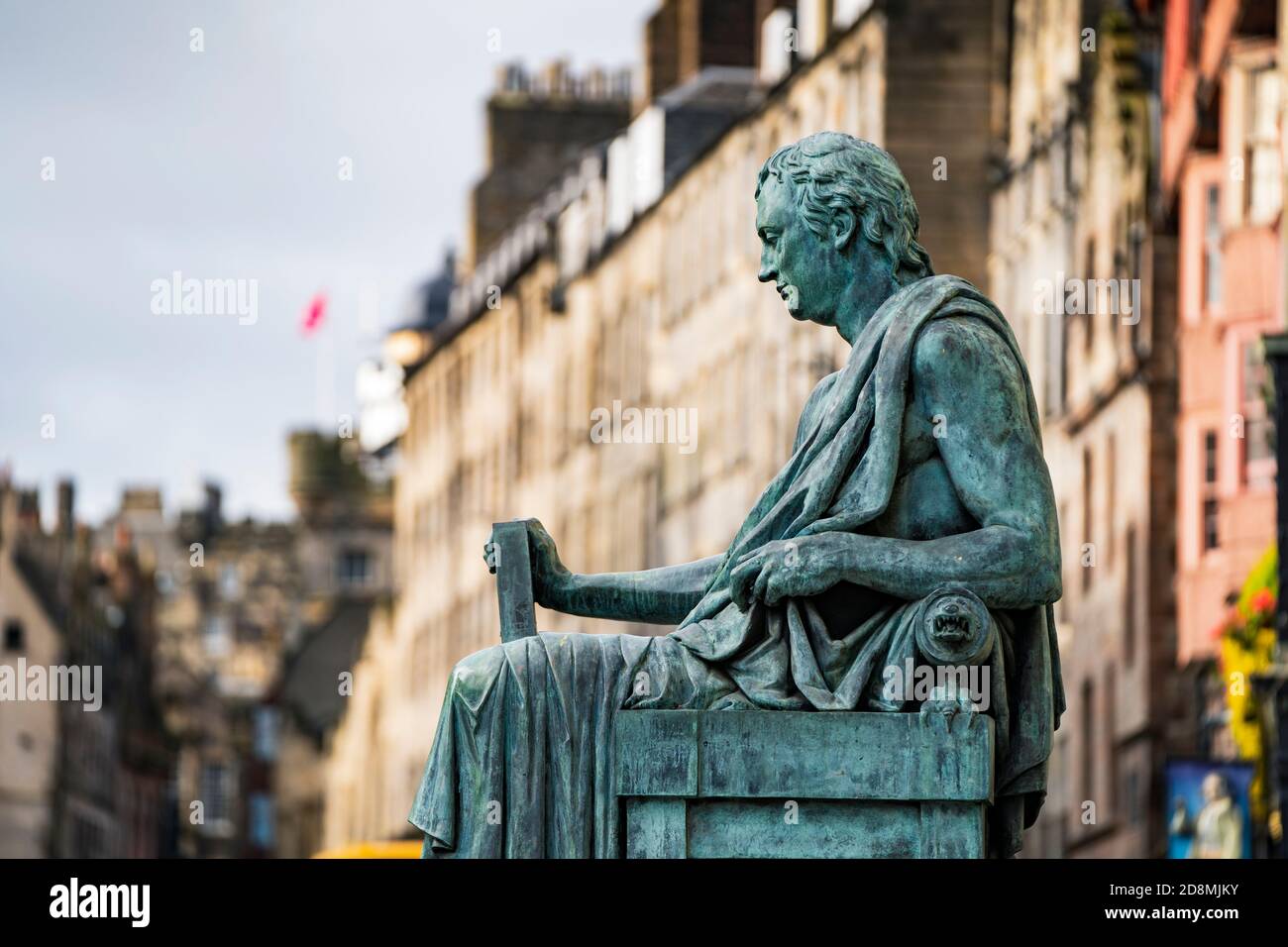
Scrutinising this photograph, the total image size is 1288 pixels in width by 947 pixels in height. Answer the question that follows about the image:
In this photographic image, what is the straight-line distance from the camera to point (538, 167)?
124875 millimetres

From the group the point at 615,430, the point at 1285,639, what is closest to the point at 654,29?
the point at 615,430

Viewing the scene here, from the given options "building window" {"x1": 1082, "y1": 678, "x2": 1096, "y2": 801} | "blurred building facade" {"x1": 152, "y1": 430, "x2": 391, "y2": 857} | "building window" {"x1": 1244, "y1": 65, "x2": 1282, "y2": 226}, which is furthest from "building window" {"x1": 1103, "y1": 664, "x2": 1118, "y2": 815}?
"blurred building facade" {"x1": 152, "y1": 430, "x2": 391, "y2": 857}

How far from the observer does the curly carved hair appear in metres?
11.7

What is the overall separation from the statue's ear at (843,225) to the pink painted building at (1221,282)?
36553 mm

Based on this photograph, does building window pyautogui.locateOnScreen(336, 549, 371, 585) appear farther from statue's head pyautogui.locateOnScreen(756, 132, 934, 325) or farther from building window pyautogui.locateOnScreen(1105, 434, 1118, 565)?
statue's head pyautogui.locateOnScreen(756, 132, 934, 325)

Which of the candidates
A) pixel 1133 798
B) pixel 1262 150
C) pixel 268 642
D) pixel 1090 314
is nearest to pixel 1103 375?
pixel 1090 314

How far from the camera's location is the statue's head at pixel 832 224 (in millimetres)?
11719

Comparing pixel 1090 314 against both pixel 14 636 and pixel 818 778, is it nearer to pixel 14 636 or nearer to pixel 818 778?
pixel 818 778

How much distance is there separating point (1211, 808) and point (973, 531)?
32.5 m
